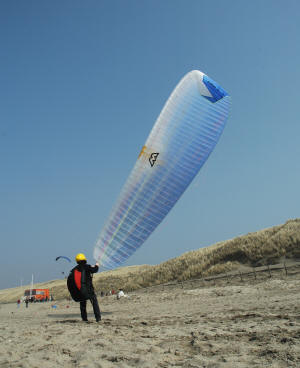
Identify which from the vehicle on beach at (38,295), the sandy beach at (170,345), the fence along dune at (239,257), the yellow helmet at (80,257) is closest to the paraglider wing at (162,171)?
the yellow helmet at (80,257)

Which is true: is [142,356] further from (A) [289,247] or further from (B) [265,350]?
(A) [289,247]

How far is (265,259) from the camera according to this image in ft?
69.8

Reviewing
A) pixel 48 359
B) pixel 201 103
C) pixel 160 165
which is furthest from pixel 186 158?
pixel 48 359

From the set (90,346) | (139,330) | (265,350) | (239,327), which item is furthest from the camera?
(139,330)

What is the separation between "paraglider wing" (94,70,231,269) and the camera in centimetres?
910

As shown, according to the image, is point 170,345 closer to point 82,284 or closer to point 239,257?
point 82,284

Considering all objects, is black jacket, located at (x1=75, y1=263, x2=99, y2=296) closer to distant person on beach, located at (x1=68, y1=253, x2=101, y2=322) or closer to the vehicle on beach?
distant person on beach, located at (x1=68, y1=253, x2=101, y2=322)

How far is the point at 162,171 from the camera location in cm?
909

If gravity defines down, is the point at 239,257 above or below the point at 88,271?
below

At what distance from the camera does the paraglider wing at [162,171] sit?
910 cm

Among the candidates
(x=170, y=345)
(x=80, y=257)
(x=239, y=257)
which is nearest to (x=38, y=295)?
(x=239, y=257)

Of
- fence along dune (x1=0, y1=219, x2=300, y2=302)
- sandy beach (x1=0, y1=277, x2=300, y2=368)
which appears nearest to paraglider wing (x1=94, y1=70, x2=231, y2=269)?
sandy beach (x1=0, y1=277, x2=300, y2=368)

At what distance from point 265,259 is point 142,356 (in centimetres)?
1910

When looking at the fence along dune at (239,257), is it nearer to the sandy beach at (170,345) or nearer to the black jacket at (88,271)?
the black jacket at (88,271)
